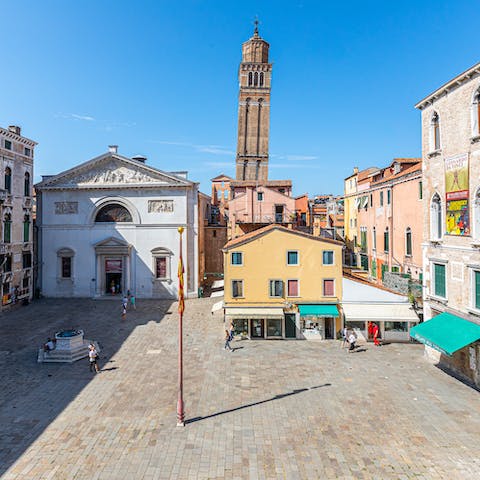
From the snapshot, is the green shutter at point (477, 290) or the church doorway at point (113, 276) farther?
the church doorway at point (113, 276)

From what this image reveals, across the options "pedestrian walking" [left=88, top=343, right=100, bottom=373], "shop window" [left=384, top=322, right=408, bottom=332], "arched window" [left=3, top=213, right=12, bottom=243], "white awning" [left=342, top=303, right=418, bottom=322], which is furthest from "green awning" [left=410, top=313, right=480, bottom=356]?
"arched window" [left=3, top=213, right=12, bottom=243]

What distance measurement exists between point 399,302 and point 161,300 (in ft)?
71.0

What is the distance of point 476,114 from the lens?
51.8 ft

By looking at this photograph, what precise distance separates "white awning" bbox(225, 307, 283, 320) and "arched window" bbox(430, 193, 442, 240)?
10.1m

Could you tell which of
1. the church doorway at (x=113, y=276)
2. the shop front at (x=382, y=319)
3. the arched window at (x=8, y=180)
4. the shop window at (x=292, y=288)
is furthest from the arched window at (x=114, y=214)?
the shop front at (x=382, y=319)

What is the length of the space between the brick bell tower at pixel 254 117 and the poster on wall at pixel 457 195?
52.7 m

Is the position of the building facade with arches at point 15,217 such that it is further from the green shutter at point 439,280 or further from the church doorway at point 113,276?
the green shutter at point 439,280

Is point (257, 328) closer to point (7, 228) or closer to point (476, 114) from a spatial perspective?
point (476, 114)

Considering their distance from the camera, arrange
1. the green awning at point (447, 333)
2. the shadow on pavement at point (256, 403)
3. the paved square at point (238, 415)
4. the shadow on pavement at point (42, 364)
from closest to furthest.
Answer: the paved square at point (238, 415) < the shadow on pavement at point (42, 364) < the shadow on pavement at point (256, 403) < the green awning at point (447, 333)

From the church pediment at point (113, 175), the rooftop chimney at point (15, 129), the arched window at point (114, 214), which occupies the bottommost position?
the arched window at point (114, 214)

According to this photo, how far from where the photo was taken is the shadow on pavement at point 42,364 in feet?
41.9

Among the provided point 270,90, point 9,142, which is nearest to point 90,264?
point 9,142

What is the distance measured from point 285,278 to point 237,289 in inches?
131

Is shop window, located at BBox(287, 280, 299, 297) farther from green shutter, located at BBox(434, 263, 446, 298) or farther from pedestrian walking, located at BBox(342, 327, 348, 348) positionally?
green shutter, located at BBox(434, 263, 446, 298)
